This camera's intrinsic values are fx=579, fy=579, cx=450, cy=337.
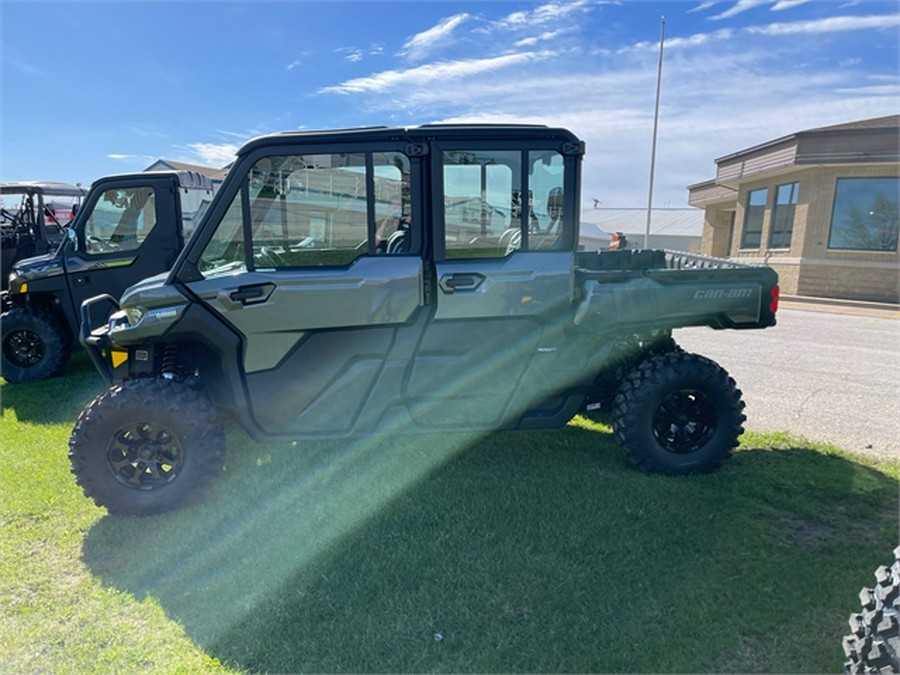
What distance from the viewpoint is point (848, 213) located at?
1586cm

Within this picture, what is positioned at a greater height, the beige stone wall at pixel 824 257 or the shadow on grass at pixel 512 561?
the beige stone wall at pixel 824 257

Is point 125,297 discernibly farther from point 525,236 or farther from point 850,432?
point 850,432

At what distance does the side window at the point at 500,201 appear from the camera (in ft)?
12.0

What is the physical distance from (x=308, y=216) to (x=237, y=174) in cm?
48

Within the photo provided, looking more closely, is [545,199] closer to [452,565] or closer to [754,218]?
[452,565]

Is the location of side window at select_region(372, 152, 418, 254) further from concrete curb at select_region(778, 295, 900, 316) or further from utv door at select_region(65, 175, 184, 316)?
concrete curb at select_region(778, 295, 900, 316)

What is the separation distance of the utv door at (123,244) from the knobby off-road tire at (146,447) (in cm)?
355

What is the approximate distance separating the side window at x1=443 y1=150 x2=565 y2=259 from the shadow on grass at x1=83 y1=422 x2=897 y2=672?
5.34 ft

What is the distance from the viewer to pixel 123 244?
6.68m

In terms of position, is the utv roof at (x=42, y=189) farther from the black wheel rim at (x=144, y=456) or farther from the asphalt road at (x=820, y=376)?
the asphalt road at (x=820, y=376)

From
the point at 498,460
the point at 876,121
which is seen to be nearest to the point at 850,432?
the point at 498,460

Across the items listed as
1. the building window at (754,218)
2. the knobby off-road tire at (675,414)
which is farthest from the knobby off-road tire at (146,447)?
the building window at (754,218)

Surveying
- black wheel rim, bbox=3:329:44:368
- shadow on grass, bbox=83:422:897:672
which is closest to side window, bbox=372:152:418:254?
shadow on grass, bbox=83:422:897:672

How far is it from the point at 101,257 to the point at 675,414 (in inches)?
250
